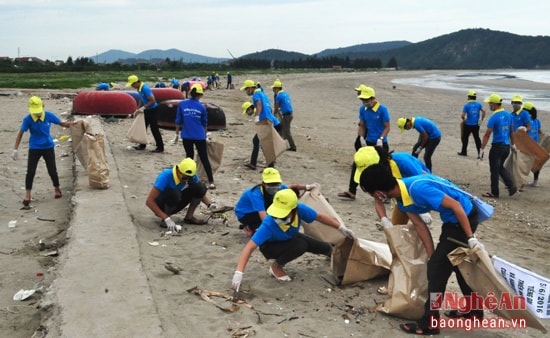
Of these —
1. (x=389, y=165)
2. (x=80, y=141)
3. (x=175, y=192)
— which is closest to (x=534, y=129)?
(x=389, y=165)

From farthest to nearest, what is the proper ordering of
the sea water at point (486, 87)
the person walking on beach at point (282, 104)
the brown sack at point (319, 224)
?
the sea water at point (486, 87), the person walking on beach at point (282, 104), the brown sack at point (319, 224)

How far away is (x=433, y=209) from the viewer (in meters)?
3.64

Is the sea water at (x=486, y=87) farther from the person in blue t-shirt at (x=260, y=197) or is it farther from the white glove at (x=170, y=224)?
the white glove at (x=170, y=224)

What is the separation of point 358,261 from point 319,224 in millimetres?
645

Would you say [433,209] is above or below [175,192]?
above

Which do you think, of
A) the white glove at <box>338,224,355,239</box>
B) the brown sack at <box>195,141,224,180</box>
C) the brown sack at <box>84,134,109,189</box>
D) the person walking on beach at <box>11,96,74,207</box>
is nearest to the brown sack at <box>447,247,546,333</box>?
the white glove at <box>338,224,355,239</box>

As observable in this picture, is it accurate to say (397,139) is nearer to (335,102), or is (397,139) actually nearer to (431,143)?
(431,143)

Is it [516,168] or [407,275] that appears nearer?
[407,275]

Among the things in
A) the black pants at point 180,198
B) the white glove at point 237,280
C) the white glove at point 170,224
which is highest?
the black pants at point 180,198

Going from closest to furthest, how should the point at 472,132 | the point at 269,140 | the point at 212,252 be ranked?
the point at 212,252, the point at 269,140, the point at 472,132

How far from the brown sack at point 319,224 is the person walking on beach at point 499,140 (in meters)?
4.14

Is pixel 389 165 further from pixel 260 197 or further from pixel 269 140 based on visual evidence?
pixel 269 140

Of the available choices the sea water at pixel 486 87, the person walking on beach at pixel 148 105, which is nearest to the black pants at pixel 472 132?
the person walking on beach at pixel 148 105

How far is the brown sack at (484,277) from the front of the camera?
3551 mm
